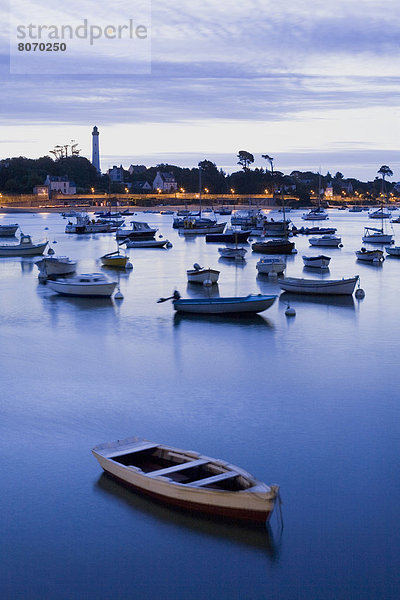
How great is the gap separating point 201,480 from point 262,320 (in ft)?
55.6

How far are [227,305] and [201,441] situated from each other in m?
13.2

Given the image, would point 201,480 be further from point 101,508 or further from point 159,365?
point 159,365

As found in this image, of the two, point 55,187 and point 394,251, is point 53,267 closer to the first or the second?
point 394,251

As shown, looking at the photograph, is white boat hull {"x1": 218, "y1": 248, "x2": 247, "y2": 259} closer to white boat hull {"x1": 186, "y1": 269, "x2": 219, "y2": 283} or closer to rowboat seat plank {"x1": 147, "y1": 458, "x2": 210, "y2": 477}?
white boat hull {"x1": 186, "y1": 269, "x2": 219, "y2": 283}

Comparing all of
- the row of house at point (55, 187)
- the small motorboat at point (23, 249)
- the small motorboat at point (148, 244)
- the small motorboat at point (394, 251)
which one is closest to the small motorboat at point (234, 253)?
the small motorboat at point (394, 251)

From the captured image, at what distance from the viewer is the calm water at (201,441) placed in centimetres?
1032

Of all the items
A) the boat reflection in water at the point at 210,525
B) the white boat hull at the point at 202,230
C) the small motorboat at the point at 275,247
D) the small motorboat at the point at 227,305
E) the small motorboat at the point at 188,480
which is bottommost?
the boat reflection in water at the point at 210,525

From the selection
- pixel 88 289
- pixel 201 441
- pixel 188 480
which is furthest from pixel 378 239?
pixel 188 480

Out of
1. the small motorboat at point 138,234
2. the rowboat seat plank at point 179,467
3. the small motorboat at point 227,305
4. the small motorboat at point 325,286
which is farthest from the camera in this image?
the small motorboat at point 138,234

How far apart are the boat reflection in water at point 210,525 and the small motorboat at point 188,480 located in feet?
0.41

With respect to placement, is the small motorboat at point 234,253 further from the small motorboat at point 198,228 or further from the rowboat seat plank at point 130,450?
the rowboat seat plank at point 130,450

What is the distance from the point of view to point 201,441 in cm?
1478

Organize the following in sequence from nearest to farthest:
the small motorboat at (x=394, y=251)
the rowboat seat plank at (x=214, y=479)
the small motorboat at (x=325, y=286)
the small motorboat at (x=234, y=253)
Answer: the rowboat seat plank at (x=214, y=479) < the small motorboat at (x=325, y=286) < the small motorboat at (x=234, y=253) < the small motorboat at (x=394, y=251)

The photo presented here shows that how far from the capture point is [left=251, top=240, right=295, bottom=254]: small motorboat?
52125 mm
